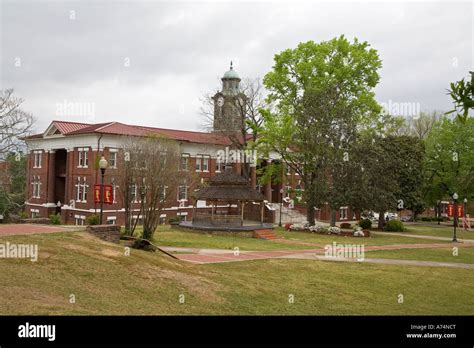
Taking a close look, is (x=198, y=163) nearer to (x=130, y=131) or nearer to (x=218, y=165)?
(x=218, y=165)

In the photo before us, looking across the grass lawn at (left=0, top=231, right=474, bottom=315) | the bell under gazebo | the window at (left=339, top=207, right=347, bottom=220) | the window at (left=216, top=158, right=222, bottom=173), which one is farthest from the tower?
the grass lawn at (left=0, top=231, right=474, bottom=315)

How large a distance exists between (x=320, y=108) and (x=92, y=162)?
22.0m

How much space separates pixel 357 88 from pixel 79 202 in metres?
28.3

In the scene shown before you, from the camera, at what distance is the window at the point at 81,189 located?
4582 centimetres

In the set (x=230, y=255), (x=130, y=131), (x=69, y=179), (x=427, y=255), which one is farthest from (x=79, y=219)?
(x=427, y=255)

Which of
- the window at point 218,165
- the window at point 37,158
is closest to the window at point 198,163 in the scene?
the window at point 218,165

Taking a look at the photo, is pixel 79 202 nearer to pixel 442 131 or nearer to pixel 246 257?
pixel 246 257

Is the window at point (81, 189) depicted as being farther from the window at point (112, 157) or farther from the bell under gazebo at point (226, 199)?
the bell under gazebo at point (226, 199)

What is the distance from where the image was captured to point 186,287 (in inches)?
500

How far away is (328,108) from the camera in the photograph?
38.0 m

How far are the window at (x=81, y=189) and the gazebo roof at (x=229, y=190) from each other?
1541 cm

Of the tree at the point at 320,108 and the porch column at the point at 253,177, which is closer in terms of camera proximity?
the tree at the point at 320,108

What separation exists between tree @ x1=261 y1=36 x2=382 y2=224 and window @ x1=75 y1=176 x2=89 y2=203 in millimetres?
18698
